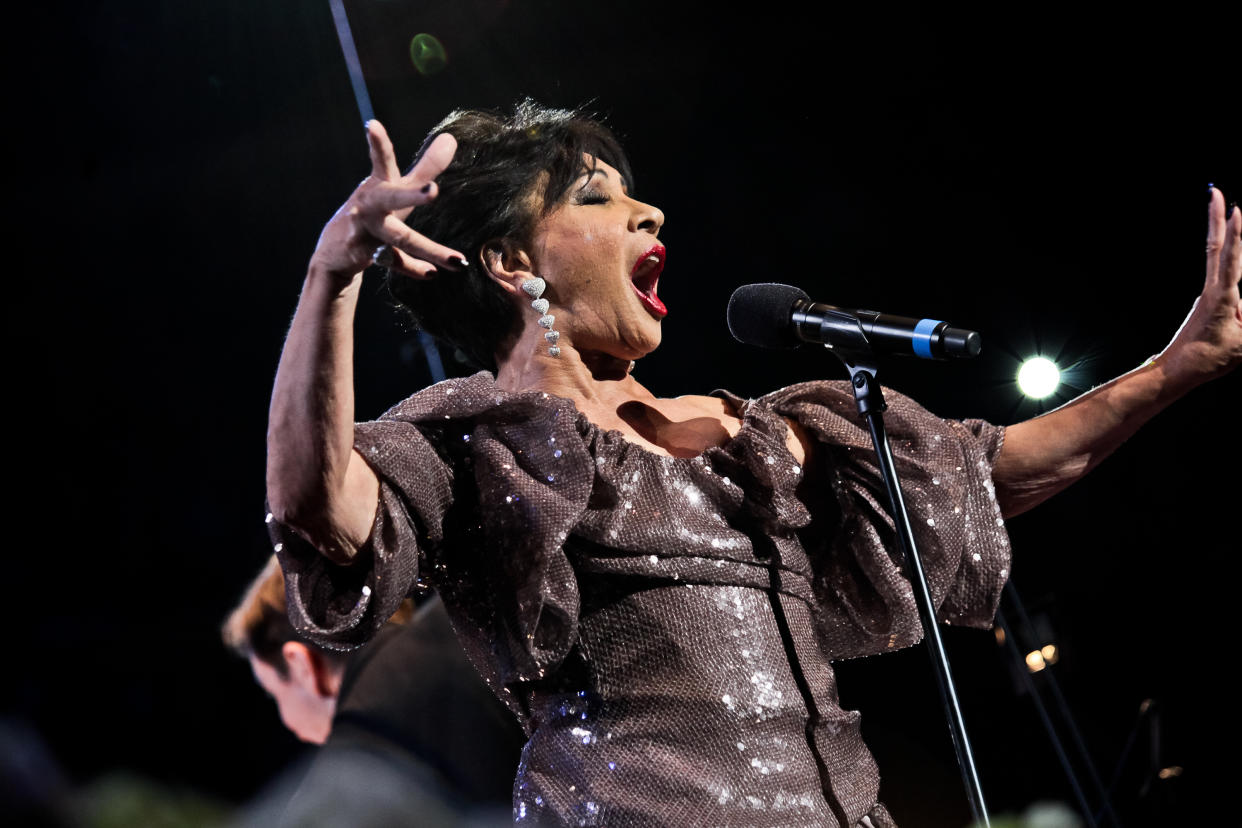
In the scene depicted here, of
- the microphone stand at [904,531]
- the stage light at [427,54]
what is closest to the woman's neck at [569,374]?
the microphone stand at [904,531]

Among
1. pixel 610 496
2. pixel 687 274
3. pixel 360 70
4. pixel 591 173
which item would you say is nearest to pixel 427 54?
pixel 360 70

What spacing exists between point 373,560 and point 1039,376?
2.93 metres

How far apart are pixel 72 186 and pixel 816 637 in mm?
2021

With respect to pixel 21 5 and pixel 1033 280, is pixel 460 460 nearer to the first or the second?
pixel 21 5

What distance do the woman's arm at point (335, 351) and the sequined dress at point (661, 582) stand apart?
0.29 feet

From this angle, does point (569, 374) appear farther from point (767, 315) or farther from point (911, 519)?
point (911, 519)

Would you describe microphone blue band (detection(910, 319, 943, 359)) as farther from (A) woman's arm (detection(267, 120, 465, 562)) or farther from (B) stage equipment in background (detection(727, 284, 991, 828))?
(A) woman's arm (detection(267, 120, 465, 562))

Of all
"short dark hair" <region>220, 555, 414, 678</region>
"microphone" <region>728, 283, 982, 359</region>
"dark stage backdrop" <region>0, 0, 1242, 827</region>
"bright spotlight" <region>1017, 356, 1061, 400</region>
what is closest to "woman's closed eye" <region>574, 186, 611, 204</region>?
"microphone" <region>728, 283, 982, 359</region>

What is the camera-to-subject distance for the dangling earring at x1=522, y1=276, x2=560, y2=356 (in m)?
1.81

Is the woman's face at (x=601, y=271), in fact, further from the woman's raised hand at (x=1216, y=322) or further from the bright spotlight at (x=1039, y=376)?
the bright spotlight at (x=1039, y=376)

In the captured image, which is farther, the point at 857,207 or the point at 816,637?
the point at 857,207

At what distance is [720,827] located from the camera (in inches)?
54.5

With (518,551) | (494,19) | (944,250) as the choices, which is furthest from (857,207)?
(518,551)

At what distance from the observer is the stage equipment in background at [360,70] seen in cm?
279
